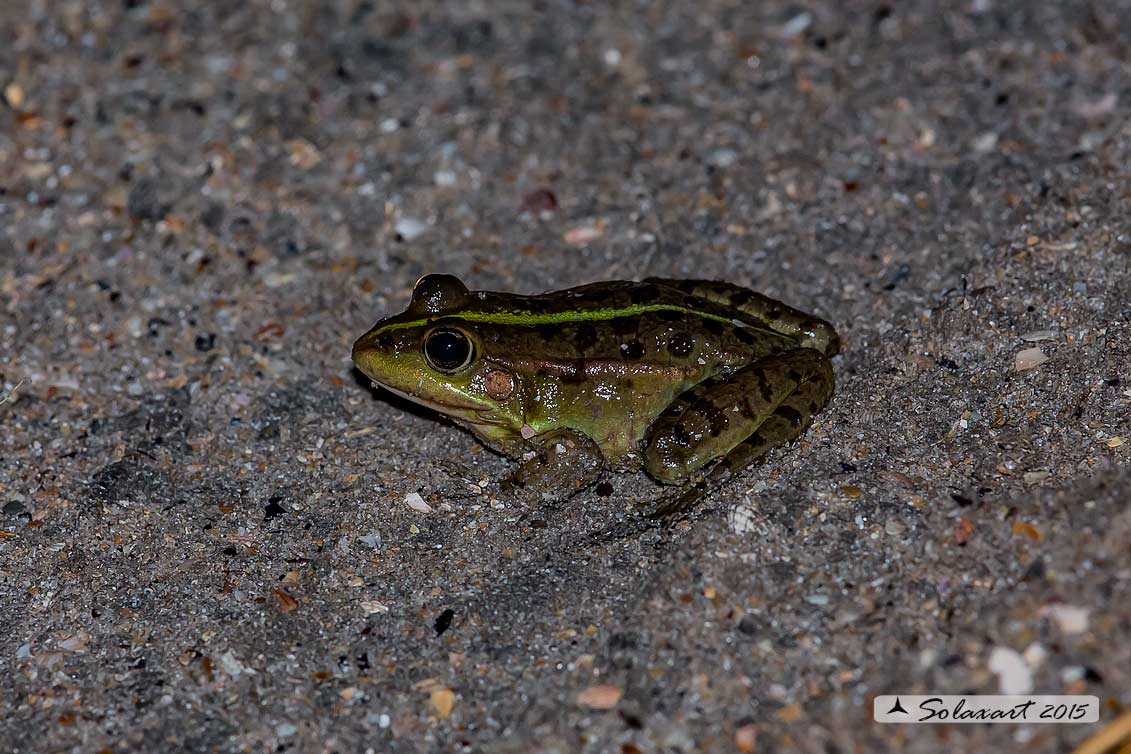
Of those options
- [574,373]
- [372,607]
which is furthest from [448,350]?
[372,607]

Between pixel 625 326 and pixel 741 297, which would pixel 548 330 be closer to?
pixel 625 326

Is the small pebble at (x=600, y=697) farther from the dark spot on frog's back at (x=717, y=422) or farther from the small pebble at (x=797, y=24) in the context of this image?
the small pebble at (x=797, y=24)

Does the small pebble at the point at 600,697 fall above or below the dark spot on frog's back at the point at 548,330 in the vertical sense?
below

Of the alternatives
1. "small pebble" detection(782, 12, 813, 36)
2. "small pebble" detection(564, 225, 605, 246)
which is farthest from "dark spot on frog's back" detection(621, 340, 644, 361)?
"small pebble" detection(782, 12, 813, 36)

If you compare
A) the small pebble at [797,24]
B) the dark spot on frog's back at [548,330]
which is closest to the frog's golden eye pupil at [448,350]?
the dark spot on frog's back at [548,330]

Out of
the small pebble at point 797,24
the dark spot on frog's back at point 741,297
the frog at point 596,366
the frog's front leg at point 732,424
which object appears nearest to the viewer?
the frog's front leg at point 732,424

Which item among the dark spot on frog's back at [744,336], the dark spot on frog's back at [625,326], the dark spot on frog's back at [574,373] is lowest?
the dark spot on frog's back at [574,373]
